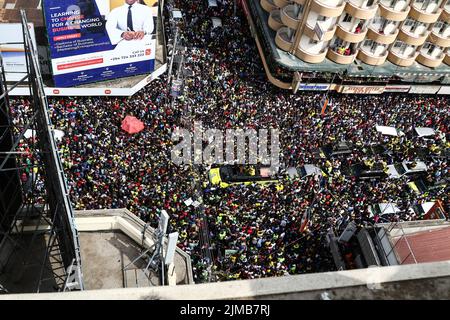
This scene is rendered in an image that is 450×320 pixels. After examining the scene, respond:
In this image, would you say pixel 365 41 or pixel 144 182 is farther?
pixel 365 41

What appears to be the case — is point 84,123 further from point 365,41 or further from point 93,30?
point 365,41

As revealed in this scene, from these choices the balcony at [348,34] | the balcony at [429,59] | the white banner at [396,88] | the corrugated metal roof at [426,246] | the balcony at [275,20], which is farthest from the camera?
the white banner at [396,88]

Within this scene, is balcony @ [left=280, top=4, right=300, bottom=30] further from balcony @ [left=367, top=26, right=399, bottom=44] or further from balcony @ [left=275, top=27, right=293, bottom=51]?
balcony @ [left=367, top=26, right=399, bottom=44]

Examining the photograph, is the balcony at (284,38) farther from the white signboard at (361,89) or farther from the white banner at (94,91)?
the white banner at (94,91)

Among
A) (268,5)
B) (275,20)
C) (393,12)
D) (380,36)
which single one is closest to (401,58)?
(380,36)

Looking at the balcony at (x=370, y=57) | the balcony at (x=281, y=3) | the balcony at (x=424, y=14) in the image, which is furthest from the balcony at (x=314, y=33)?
the balcony at (x=424, y=14)

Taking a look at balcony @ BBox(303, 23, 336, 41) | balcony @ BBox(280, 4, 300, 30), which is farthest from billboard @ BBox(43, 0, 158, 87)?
balcony @ BBox(303, 23, 336, 41)

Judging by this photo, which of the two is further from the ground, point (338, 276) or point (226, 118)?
point (338, 276)
